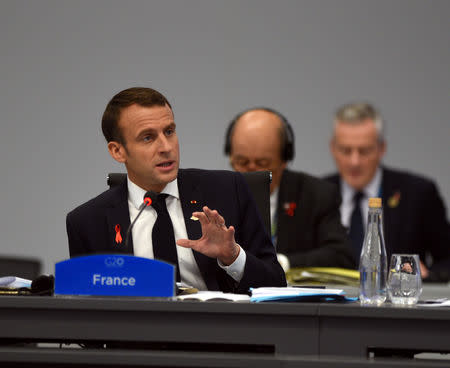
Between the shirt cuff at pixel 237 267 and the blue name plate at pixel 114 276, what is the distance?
0.40 metres

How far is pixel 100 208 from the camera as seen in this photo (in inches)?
87.4

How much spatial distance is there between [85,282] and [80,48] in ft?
11.3

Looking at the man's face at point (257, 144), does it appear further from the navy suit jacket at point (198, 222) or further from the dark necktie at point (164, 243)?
the dark necktie at point (164, 243)

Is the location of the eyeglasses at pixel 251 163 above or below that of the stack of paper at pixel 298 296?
above

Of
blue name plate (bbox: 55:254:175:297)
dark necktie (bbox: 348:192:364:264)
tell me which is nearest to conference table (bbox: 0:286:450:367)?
Result: blue name plate (bbox: 55:254:175:297)

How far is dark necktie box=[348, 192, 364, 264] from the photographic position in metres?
4.27

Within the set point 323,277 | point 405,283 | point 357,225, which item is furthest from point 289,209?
point 405,283

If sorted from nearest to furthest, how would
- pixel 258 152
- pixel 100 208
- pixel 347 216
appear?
pixel 100 208
pixel 258 152
pixel 347 216

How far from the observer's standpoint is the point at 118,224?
2.17m

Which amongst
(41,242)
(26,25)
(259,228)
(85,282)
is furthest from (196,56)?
(85,282)

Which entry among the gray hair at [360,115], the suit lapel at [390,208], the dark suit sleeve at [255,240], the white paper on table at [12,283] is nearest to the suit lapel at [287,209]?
the suit lapel at [390,208]

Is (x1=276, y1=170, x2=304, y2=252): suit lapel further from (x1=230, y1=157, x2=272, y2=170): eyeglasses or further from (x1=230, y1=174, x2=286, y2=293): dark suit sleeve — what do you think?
(x1=230, y1=174, x2=286, y2=293): dark suit sleeve

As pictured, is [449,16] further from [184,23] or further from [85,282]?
[85,282]

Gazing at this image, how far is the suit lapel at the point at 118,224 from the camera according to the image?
215 cm
